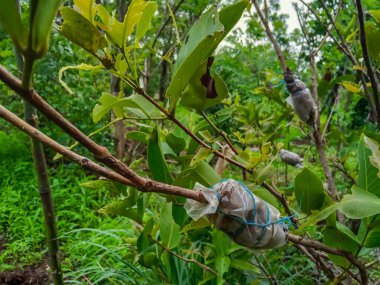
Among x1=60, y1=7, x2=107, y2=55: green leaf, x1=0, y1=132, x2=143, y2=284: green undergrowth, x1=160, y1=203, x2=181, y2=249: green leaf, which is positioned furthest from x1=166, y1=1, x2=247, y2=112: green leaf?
x1=0, y1=132, x2=143, y2=284: green undergrowth

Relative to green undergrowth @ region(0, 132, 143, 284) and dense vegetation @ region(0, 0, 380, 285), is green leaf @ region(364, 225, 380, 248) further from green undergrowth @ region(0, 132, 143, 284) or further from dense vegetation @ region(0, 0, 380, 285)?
green undergrowth @ region(0, 132, 143, 284)

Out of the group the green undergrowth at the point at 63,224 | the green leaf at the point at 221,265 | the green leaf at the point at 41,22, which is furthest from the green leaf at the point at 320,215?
the green undergrowth at the point at 63,224

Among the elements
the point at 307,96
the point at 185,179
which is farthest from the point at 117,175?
the point at 307,96

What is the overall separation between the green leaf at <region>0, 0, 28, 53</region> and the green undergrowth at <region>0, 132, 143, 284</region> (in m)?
1.60

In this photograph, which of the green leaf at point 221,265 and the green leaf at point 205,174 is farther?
the green leaf at point 221,265

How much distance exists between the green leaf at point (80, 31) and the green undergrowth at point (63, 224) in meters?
1.43

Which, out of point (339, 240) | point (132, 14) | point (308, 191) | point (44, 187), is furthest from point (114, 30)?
point (44, 187)

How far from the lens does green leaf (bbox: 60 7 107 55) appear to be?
→ 533mm

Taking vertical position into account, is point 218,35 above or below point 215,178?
above

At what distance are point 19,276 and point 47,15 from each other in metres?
2.08

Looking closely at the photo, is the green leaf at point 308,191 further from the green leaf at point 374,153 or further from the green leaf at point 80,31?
the green leaf at point 80,31

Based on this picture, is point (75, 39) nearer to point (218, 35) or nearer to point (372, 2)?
point (218, 35)

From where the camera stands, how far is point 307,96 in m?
1.00

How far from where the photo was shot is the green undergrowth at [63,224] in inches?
85.2
